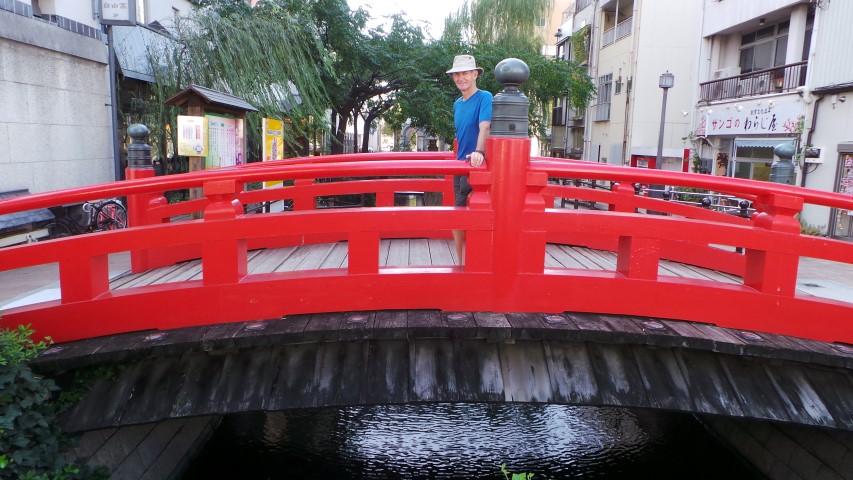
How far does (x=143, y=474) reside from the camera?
479cm

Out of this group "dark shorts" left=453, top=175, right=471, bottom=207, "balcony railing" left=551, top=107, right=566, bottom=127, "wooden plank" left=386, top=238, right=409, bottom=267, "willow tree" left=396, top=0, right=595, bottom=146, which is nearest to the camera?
"dark shorts" left=453, top=175, right=471, bottom=207

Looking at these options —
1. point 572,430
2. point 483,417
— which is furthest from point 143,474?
point 572,430

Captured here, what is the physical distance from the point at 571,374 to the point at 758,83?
18.8 m

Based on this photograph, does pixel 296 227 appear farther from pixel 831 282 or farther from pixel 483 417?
pixel 831 282

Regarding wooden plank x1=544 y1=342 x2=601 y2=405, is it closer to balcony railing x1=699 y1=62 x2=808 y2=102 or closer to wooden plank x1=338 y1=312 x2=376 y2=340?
wooden plank x1=338 y1=312 x2=376 y2=340

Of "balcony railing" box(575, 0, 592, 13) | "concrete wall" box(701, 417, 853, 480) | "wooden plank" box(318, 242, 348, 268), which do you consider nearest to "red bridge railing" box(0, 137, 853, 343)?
"concrete wall" box(701, 417, 853, 480)

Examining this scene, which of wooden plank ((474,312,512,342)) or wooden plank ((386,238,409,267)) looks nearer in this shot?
wooden plank ((474,312,512,342))

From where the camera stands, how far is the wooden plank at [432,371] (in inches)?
150

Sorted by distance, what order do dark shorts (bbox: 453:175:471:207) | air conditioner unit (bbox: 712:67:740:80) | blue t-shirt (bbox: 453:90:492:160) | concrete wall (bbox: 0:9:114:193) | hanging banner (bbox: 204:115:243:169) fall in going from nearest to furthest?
blue t-shirt (bbox: 453:90:492:160) → dark shorts (bbox: 453:175:471:207) → hanging banner (bbox: 204:115:243:169) → concrete wall (bbox: 0:9:114:193) → air conditioner unit (bbox: 712:67:740:80)

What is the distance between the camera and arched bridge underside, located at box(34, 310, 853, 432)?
12.1ft

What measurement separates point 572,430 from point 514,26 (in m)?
25.0

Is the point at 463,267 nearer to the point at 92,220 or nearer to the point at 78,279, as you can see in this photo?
the point at 78,279

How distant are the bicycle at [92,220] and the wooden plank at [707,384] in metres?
7.40

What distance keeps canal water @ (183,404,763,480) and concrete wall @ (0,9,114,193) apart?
4.97 metres
